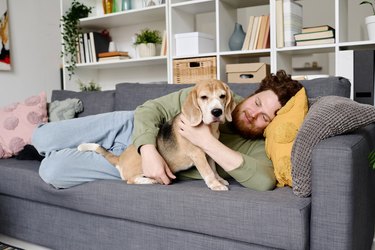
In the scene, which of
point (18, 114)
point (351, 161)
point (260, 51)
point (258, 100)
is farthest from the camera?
point (260, 51)

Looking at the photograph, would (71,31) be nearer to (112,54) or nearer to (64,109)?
(112,54)

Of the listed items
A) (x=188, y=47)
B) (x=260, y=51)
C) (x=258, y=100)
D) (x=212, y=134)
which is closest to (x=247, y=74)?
(x=260, y=51)

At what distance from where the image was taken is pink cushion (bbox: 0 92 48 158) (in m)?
2.41

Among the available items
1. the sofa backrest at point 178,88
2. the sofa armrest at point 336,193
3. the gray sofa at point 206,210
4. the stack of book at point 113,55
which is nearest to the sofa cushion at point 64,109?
the sofa backrest at point 178,88

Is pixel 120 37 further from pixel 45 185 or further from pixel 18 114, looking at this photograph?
pixel 45 185

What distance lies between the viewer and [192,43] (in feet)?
10.5

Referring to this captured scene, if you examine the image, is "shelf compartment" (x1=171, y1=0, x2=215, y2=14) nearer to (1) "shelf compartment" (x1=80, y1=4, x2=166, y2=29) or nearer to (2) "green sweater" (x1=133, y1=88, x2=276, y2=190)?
(1) "shelf compartment" (x1=80, y1=4, x2=166, y2=29)

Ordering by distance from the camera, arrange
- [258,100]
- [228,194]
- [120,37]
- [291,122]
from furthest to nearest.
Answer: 1. [120,37]
2. [258,100]
3. [291,122]
4. [228,194]

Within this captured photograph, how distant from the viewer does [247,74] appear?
9.73 ft

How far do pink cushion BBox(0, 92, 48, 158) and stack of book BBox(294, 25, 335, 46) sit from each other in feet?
6.24

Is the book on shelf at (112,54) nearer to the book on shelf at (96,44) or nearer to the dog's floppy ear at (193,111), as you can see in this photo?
the book on shelf at (96,44)

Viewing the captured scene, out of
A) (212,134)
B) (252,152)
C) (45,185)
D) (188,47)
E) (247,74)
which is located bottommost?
(45,185)

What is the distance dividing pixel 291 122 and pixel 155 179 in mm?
619

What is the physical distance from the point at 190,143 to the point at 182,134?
0.17 feet
